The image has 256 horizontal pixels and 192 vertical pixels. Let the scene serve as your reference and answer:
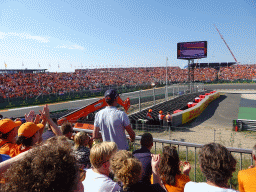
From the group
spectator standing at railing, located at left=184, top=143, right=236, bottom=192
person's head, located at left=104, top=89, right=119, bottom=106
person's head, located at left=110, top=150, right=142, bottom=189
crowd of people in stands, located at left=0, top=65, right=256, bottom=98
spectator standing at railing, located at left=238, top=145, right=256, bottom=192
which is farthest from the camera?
crowd of people in stands, located at left=0, top=65, right=256, bottom=98

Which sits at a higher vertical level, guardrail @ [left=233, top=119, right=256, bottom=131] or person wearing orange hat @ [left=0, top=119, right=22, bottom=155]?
person wearing orange hat @ [left=0, top=119, right=22, bottom=155]

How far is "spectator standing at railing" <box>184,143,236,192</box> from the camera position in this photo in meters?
1.75

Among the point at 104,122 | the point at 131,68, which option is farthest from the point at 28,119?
the point at 131,68

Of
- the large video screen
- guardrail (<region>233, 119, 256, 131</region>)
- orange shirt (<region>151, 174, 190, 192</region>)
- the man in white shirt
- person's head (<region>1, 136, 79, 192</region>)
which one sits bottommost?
guardrail (<region>233, 119, 256, 131</region>)

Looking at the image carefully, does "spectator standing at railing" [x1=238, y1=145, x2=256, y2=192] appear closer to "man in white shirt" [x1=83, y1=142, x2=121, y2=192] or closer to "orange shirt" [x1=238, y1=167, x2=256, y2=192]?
"orange shirt" [x1=238, y1=167, x2=256, y2=192]

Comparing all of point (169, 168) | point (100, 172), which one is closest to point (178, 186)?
point (169, 168)

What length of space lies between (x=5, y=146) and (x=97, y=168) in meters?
1.66

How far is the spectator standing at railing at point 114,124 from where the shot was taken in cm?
309

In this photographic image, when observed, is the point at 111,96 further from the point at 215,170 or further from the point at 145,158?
the point at 215,170

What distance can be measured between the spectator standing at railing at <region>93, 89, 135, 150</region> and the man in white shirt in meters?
0.86

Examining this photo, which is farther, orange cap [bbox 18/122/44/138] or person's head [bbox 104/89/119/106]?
person's head [bbox 104/89/119/106]

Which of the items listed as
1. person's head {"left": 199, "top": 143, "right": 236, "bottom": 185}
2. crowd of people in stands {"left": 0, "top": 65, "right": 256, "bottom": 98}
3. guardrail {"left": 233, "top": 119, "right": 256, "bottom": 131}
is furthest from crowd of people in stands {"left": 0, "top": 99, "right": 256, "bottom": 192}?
crowd of people in stands {"left": 0, "top": 65, "right": 256, "bottom": 98}

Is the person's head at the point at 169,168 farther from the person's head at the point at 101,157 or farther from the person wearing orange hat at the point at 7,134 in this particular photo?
the person wearing orange hat at the point at 7,134

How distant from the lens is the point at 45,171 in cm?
103
